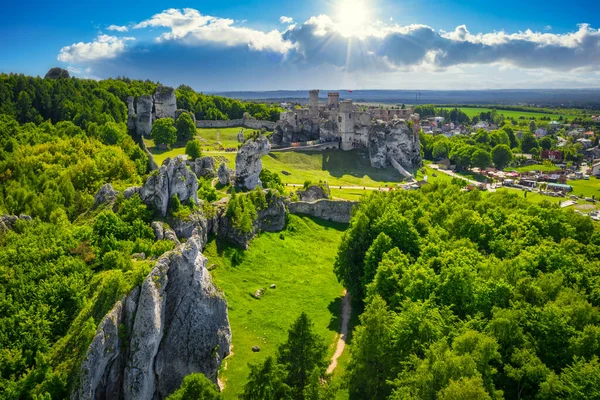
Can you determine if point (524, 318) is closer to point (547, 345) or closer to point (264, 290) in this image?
point (547, 345)

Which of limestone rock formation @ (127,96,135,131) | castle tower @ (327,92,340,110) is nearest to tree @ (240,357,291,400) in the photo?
limestone rock formation @ (127,96,135,131)

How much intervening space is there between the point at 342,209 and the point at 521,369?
38.5 meters

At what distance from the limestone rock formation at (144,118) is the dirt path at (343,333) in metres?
63.9

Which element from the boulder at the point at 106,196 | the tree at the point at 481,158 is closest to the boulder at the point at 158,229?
the boulder at the point at 106,196

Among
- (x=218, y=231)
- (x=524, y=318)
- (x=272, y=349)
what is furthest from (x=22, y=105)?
(x=524, y=318)

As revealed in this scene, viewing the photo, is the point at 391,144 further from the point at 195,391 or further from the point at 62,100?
the point at 195,391

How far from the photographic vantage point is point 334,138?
326ft

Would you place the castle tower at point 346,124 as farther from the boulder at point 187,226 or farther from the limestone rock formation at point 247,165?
the boulder at point 187,226

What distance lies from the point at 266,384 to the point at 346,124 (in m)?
82.9

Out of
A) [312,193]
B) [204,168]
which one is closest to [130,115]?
[204,168]

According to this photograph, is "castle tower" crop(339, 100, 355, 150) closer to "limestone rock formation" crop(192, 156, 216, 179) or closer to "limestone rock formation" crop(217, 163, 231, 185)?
"limestone rock formation" crop(192, 156, 216, 179)

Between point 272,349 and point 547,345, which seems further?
point 272,349

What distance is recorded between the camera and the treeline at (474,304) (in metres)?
20.2

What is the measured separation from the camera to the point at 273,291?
37875 mm
